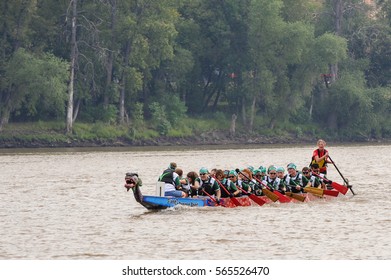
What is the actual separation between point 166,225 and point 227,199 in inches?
166

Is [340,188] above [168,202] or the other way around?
above

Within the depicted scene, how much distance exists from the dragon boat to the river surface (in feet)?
0.81

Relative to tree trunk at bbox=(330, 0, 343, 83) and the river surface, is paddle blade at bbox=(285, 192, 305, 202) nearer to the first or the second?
the river surface

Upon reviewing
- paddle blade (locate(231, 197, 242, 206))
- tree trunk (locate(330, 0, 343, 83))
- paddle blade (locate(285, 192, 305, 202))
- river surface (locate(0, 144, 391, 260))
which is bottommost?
river surface (locate(0, 144, 391, 260))

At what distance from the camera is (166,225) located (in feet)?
121

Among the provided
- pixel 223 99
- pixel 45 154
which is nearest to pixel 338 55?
pixel 223 99

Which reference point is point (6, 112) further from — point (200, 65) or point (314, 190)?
point (314, 190)

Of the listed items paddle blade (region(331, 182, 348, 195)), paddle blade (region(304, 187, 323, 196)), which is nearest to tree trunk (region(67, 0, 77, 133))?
paddle blade (region(331, 182, 348, 195))

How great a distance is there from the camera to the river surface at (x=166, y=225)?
104 ft

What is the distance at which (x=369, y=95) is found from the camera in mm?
101062

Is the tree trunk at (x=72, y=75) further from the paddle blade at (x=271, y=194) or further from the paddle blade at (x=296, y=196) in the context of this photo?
the paddle blade at (x=271, y=194)

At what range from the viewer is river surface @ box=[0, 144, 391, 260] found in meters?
31.6

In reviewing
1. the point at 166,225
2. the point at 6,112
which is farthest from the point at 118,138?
the point at 166,225

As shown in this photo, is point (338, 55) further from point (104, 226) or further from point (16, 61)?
point (104, 226)
